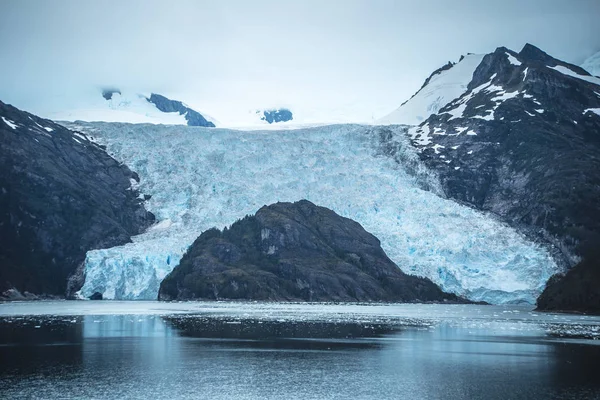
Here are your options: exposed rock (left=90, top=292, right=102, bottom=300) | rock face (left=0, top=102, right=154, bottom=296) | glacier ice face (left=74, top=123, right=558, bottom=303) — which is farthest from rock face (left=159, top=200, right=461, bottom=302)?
rock face (left=0, top=102, right=154, bottom=296)

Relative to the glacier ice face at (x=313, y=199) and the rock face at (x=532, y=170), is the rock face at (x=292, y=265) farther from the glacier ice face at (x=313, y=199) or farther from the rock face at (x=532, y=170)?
→ the rock face at (x=532, y=170)

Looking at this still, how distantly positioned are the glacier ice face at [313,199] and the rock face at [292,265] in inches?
114

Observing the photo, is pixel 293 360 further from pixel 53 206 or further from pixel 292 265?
pixel 53 206

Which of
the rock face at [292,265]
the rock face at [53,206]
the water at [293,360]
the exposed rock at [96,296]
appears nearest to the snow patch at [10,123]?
the rock face at [53,206]

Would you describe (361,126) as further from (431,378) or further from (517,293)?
(431,378)

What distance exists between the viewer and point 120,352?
51188 mm

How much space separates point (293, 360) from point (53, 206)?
415ft

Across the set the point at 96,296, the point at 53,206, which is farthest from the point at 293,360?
the point at 53,206

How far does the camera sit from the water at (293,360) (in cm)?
3775

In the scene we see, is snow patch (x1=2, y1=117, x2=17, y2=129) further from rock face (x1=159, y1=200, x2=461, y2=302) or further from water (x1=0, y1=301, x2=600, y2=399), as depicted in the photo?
water (x1=0, y1=301, x2=600, y2=399)

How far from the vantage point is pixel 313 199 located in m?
162

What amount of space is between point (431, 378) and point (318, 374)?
6.70 meters

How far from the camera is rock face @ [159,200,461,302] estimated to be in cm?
13988

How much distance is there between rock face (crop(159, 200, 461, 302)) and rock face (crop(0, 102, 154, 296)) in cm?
2671
